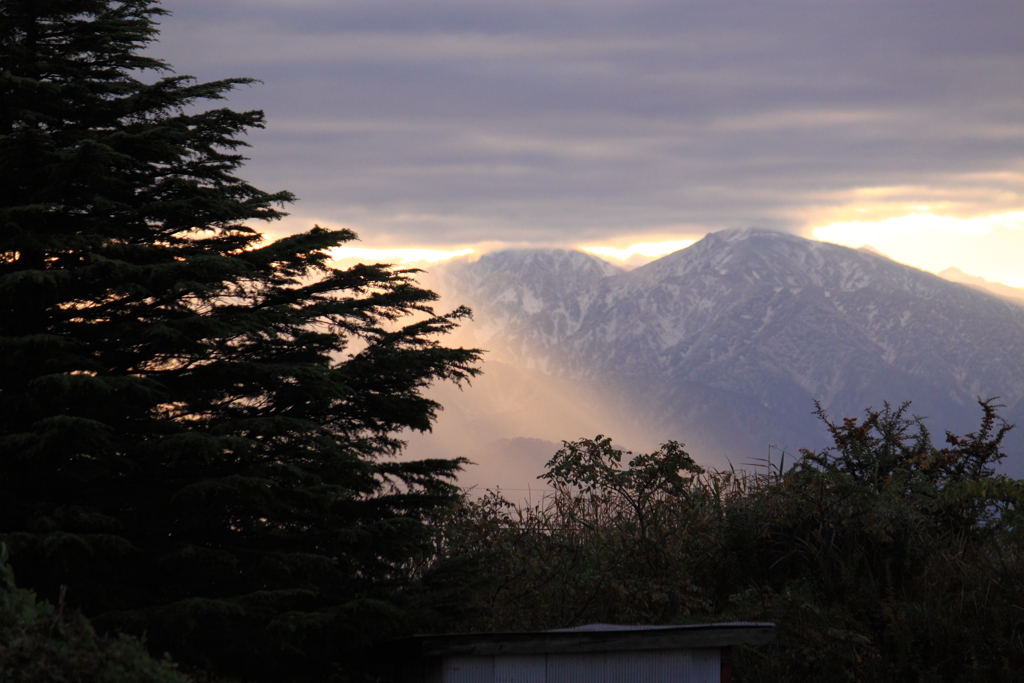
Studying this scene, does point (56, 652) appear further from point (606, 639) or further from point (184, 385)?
point (184, 385)

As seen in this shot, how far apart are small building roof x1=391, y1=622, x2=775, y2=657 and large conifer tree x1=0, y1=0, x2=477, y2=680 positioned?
2184 millimetres

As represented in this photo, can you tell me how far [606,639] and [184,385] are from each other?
675 cm

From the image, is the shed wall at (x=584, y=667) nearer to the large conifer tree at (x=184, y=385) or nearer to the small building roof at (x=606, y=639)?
the small building roof at (x=606, y=639)

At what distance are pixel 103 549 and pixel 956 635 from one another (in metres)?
11.9

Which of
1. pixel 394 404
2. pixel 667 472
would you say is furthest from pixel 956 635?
pixel 394 404

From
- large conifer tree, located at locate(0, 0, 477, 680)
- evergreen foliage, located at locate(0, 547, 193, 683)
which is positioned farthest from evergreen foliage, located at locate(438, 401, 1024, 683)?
evergreen foliage, located at locate(0, 547, 193, 683)

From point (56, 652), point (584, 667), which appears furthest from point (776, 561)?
point (56, 652)

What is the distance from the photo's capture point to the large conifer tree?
11.8 metres

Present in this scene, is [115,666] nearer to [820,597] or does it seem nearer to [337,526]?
[337,526]

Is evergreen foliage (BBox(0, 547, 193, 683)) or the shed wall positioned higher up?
evergreen foliage (BBox(0, 547, 193, 683))

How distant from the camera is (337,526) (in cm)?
1346

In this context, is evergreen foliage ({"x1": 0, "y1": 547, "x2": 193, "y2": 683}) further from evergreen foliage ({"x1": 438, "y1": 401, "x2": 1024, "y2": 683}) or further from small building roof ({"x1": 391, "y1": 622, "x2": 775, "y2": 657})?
evergreen foliage ({"x1": 438, "y1": 401, "x2": 1024, "y2": 683})

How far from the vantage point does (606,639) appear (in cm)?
1030

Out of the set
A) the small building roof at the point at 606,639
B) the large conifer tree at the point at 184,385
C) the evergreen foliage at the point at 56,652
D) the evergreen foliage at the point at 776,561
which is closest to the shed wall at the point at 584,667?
the small building roof at the point at 606,639
